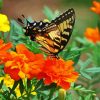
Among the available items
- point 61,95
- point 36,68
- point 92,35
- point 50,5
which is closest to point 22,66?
point 36,68

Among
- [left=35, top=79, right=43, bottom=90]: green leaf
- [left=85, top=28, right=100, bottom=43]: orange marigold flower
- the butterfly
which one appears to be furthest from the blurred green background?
[left=35, top=79, right=43, bottom=90]: green leaf

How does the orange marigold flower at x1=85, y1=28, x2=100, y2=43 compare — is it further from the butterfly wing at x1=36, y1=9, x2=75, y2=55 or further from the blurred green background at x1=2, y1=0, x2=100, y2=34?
the blurred green background at x1=2, y1=0, x2=100, y2=34

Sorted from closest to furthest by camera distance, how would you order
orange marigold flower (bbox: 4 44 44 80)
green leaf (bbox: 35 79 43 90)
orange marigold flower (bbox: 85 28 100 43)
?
orange marigold flower (bbox: 4 44 44 80) < green leaf (bbox: 35 79 43 90) < orange marigold flower (bbox: 85 28 100 43)

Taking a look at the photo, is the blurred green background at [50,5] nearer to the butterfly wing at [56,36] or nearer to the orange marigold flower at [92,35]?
the orange marigold flower at [92,35]

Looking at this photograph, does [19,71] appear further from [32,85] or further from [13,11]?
[13,11]

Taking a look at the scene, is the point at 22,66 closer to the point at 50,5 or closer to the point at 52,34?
the point at 52,34
